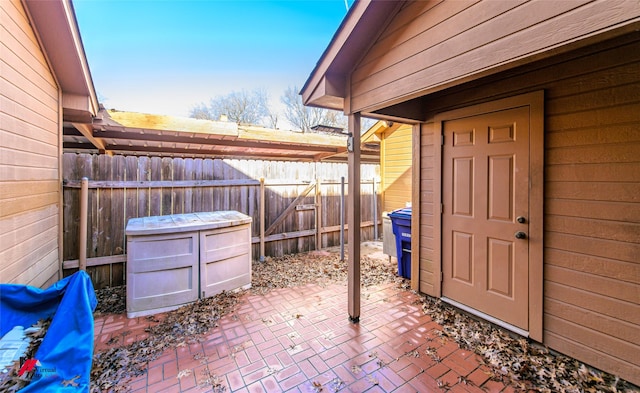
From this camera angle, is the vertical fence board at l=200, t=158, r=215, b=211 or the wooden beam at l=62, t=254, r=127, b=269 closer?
the wooden beam at l=62, t=254, r=127, b=269

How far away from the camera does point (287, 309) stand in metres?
3.28

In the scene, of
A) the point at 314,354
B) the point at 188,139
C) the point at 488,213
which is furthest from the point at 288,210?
the point at 488,213

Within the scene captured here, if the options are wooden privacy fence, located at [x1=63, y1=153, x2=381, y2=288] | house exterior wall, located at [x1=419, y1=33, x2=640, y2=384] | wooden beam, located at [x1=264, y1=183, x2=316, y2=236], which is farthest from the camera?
wooden beam, located at [x1=264, y1=183, x2=316, y2=236]

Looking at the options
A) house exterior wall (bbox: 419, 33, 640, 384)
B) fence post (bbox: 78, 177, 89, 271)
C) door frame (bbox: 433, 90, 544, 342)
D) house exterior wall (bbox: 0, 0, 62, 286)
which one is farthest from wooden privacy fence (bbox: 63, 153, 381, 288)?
house exterior wall (bbox: 419, 33, 640, 384)

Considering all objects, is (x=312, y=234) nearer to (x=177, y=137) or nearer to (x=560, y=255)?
(x=177, y=137)

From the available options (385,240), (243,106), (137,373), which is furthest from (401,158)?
(243,106)

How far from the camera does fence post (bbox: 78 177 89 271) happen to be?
347 centimetres

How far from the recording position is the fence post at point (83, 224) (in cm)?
347

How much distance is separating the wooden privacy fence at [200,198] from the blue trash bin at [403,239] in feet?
7.17

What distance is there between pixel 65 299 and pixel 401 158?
6.67 metres

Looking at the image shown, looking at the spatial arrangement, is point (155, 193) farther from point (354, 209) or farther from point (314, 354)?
point (314, 354)

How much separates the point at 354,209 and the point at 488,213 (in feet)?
4.65

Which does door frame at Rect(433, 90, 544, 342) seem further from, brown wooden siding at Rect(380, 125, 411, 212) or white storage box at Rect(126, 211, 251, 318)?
brown wooden siding at Rect(380, 125, 411, 212)

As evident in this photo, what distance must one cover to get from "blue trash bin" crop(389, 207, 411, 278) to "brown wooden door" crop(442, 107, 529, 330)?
0.80 meters
